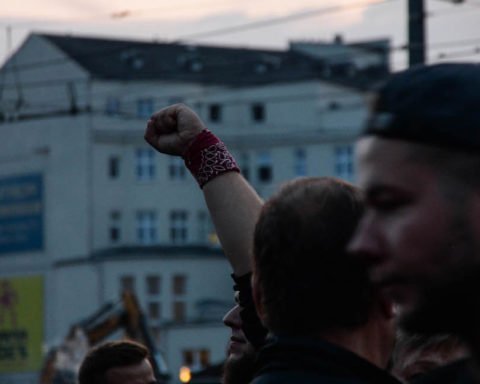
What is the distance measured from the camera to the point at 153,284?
7369 cm

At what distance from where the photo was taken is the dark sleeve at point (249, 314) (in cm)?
371

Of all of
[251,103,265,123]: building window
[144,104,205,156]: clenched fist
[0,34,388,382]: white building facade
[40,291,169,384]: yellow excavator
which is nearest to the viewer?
[144,104,205,156]: clenched fist

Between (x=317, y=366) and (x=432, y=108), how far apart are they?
83 centimetres

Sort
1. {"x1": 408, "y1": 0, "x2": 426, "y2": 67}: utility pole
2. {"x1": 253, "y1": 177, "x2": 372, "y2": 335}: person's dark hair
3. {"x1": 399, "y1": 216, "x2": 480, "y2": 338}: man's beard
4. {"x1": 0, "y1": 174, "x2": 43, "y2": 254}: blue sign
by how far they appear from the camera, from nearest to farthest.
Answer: {"x1": 399, "y1": 216, "x2": 480, "y2": 338}: man's beard
{"x1": 253, "y1": 177, "x2": 372, "y2": 335}: person's dark hair
{"x1": 408, "y1": 0, "x2": 426, "y2": 67}: utility pole
{"x1": 0, "y1": 174, "x2": 43, "y2": 254}: blue sign

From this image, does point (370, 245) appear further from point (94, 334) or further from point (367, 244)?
point (94, 334)

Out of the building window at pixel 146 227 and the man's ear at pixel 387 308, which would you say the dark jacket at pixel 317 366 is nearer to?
the man's ear at pixel 387 308

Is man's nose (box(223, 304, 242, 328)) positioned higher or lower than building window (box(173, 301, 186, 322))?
higher

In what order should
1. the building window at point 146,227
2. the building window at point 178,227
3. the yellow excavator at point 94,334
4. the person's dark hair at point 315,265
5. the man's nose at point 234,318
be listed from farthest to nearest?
the building window at point 178,227, the building window at point 146,227, the yellow excavator at point 94,334, the man's nose at point 234,318, the person's dark hair at point 315,265

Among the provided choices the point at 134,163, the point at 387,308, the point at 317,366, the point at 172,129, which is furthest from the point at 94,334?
the point at 134,163

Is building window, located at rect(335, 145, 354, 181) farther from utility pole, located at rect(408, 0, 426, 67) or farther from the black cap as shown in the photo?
the black cap

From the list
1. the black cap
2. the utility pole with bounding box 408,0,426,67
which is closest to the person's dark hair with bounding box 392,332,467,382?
the black cap

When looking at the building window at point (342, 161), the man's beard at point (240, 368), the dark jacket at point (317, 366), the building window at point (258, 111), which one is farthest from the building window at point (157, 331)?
the dark jacket at point (317, 366)

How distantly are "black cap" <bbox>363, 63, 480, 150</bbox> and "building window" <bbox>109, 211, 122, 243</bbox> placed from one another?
236 ft

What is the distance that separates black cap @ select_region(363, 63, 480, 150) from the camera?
1.91 metres
